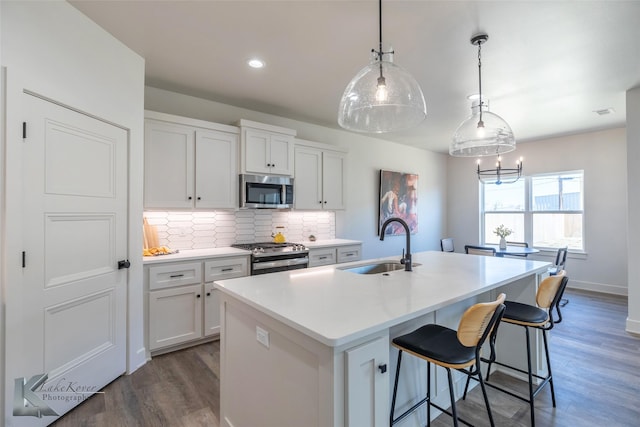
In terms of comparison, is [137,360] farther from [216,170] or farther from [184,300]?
[216,170]

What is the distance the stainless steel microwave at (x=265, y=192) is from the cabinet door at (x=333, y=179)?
64 centimetres

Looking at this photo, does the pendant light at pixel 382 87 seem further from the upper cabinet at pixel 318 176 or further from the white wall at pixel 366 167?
the white wall at pixel 366 167

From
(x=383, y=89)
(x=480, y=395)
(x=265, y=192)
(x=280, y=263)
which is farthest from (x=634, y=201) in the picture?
(x=265, y=192)

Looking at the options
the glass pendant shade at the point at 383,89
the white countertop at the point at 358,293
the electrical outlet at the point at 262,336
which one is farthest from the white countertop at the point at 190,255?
the glass pendant shade at the point at 383,89

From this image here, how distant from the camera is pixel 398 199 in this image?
5980mm

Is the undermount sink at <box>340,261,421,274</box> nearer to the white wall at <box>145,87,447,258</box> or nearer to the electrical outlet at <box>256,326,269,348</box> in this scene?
the electrical outlet at <box>256,326,269,348</box>

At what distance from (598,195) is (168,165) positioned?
6.54m

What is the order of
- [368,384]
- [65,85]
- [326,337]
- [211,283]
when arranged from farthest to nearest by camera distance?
[211,283] → [65,85] → [368,384] → [326,337]

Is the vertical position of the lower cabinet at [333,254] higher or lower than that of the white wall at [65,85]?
lower

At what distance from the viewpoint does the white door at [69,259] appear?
1.80 m

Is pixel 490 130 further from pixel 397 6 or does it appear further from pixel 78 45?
pixel 78 45

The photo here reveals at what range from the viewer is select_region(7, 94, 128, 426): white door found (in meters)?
1.80

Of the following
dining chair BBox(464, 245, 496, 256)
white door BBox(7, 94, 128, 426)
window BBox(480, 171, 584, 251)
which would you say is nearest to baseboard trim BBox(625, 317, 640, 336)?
dining chair BBox(464, 245, 496, 256)

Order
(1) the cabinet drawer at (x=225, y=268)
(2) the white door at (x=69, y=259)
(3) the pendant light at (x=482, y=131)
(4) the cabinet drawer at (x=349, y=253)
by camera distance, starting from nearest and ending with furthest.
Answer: (2) the white door at (x=69, y=259) → (3) the pendant light at (x=482, y=131) → (1) the cabinet drawer at (x=225, y=268) → (4) the cabinet drawer at (x=349, y=253)
